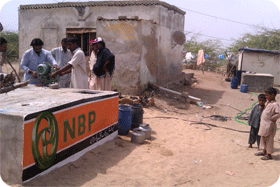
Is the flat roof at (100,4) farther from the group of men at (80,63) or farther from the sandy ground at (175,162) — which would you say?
the group of men at (80,63)

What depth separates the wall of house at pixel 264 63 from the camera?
48.6 ft

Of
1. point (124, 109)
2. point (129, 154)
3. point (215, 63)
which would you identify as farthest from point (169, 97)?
point (215, 63)

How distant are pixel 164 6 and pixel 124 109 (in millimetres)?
6768

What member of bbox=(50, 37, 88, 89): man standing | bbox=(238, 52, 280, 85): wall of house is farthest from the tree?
bbox=(50, 37, 88, 89): man standing

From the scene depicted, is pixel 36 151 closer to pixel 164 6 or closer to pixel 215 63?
pixel 164 6

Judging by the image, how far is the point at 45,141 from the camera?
121 inches

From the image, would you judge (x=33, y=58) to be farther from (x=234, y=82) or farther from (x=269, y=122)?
(x=234, y=82)

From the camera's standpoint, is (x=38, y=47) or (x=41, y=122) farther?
(x=38, y=47)

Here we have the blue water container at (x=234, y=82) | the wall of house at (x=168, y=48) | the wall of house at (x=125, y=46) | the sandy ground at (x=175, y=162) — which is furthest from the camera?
the blue water container at (x=234, y=82)

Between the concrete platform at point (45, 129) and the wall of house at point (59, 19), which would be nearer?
the concrete platform at point (45, 129)

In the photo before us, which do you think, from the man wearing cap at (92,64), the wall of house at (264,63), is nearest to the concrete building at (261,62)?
the wall of house at (264,63)

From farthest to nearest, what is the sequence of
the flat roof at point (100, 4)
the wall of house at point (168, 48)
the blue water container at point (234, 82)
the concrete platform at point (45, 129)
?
the blue water container at point (234, 82)
the wall of house at point (168, 48)
the flat roof at point (100, 4)
the concrete platform at point (45, 129)

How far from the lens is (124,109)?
527cm

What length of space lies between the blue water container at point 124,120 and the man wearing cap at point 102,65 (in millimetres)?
628
